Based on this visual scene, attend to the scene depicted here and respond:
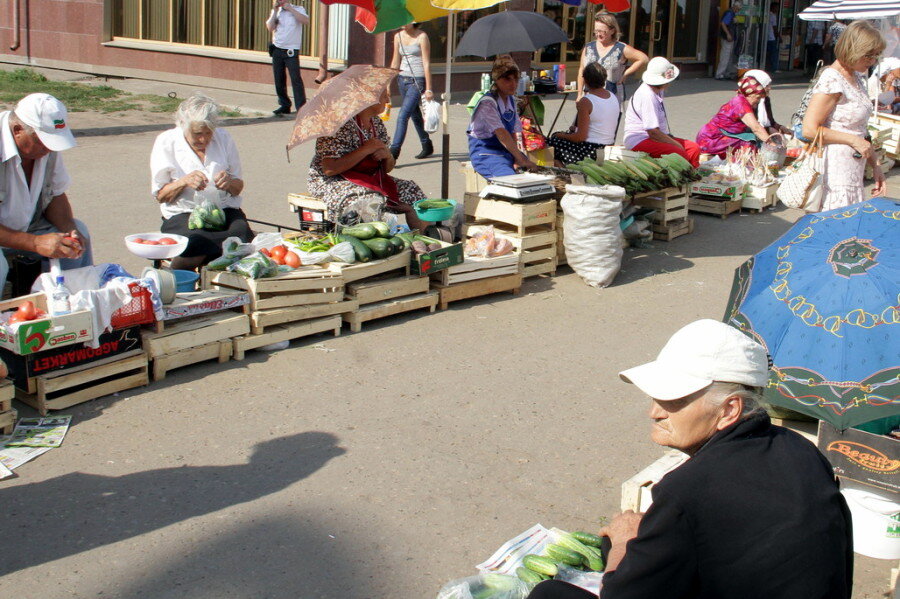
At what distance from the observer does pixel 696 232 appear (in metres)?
9.45

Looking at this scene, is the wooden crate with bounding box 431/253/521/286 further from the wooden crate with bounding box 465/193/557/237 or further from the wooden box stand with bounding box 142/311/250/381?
the wooden box stand with bounding box 142/311/250/381

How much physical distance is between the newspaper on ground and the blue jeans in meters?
7.21

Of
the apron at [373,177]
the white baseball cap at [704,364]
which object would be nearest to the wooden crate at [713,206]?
the apron at [373,177]

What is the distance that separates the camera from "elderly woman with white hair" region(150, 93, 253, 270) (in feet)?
20.9

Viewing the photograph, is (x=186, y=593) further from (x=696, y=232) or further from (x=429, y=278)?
(x=696, y=232)

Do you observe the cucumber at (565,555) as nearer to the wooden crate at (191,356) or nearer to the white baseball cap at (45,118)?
the wooden crate at (191,356)

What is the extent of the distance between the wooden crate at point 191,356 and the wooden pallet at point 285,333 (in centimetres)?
6

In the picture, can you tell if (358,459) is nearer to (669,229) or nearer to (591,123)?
(669,229)

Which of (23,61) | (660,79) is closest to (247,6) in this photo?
(23,61)

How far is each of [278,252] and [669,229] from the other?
412 cm

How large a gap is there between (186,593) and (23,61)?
19430 millimetres

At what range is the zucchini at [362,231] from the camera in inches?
257

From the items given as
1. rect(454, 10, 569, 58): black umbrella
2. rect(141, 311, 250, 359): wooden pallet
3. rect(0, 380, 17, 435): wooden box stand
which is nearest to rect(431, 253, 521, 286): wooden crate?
rect(141, 311, 250, 359): wooden pallet

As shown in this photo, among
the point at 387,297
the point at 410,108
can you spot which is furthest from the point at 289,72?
the point at 387,297
